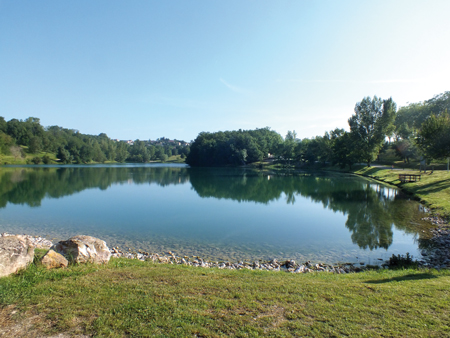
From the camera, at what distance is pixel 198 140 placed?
5384 inches

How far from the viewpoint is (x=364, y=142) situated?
6550cm

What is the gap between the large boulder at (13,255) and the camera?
22.5ft

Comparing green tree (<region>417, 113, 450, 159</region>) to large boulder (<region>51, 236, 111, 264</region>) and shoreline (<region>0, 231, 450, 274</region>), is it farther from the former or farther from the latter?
large boulder (<region>51, 236, 111, 264</region>)

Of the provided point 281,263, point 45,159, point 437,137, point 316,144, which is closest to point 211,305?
point 281,263

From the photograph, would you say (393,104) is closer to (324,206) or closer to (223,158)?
(324,206)

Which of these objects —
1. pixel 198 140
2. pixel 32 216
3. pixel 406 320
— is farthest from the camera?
pixel 198 140

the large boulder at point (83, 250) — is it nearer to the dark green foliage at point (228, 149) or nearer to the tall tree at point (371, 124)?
the tall tree at point (371, 124)

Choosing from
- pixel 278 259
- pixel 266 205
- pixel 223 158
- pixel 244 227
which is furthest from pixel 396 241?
pixel 223 158

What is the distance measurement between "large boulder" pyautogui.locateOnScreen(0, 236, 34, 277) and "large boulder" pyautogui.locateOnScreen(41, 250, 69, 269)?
14.0 inches

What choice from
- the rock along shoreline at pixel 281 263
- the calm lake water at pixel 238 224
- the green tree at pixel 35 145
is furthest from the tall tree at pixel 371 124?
the green tree at pixel 35 145

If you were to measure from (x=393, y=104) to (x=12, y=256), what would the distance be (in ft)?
248

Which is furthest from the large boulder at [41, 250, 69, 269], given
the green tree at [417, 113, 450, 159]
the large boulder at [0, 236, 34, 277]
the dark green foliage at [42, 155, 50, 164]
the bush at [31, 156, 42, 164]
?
the dark green foliage at [42, 155, 50, 164]

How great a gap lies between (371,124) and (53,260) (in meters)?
73.2

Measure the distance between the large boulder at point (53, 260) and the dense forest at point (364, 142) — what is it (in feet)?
124
